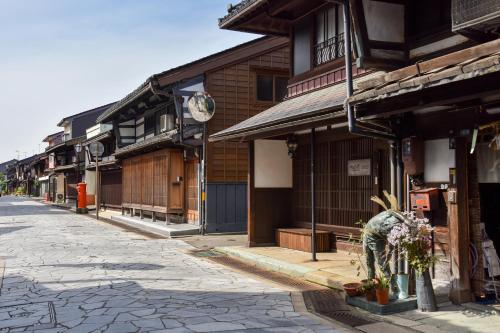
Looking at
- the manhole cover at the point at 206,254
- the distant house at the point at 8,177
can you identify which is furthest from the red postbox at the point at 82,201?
the distant house at the point at 8,177

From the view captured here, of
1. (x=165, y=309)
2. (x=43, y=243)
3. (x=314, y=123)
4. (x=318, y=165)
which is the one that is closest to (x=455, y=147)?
(x=314, y=123)

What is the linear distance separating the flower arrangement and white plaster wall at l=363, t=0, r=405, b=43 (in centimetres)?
350

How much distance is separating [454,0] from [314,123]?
4.23 metres

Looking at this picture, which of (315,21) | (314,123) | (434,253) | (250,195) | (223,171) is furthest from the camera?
(223,171)

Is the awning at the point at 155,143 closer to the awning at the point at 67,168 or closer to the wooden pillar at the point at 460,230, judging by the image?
the wooden pillar at the point at 460,230

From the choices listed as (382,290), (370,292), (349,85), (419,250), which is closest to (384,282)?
(382,290)

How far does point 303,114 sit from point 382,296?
180 inches

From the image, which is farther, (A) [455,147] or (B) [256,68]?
(B) [256,68]

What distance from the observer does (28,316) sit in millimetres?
7426

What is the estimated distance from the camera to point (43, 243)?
54.3 ft

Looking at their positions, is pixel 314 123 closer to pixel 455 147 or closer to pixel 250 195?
pixel 455 147

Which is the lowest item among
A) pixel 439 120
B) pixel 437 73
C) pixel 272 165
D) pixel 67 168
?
pixel 272 165

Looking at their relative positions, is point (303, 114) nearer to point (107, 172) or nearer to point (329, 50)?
point (329, 50)

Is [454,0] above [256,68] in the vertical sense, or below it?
below
